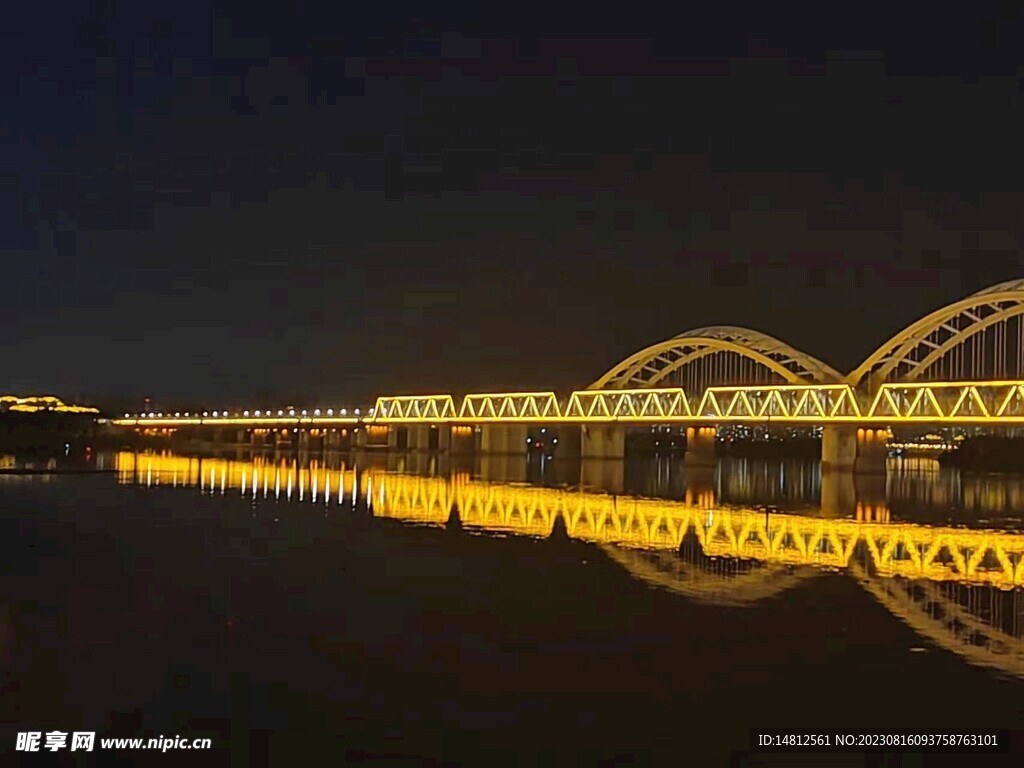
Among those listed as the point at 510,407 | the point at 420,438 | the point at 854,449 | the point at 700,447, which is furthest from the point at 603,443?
the point at 854,449

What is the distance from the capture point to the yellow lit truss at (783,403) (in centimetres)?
9019

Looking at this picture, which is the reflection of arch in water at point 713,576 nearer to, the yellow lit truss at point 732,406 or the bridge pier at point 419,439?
the yellow lit truss at point 732,406

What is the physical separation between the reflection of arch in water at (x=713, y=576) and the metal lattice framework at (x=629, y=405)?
230 feet

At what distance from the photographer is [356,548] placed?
33.9 m

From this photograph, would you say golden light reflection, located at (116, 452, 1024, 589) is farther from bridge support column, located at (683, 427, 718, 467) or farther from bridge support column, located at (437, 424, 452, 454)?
bridge support column, located at (437, 424, 452, 454)

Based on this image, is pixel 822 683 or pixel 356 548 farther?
pixel 356 548

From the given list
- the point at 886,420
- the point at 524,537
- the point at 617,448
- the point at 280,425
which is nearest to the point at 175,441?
the point at 280,425

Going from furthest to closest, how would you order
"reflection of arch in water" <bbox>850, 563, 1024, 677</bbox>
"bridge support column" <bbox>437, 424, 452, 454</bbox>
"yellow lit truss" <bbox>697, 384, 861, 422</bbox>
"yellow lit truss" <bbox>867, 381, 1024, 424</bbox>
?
"bridge support column" <bbox>437, 424, 452, 454</bbox>
"yellow lit truss" <bbox>697, 384, 861, 422</bbox>
"yellow lit truss" <bbox>867, 381, 1024, 424</bbox>
"reflection of arch in water" <bbox>850, 563, 1024, 677</bbox>

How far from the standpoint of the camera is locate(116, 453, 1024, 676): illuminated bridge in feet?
79.3

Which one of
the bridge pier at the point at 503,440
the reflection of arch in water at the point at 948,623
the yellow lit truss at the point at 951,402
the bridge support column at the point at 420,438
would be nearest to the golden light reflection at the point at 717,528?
the reflection of arch in water at the point at 948,623

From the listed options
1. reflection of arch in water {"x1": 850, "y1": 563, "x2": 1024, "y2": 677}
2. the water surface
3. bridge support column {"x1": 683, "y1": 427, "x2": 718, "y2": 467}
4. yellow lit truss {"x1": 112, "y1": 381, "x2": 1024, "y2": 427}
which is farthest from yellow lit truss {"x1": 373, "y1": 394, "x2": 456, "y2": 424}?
reflection of arch in water {"x1": 850, "y1": 563, "x2": 1024, "y2": 677}

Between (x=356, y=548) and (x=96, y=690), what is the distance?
59.0 ft

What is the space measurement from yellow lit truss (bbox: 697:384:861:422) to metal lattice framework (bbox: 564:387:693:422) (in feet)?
9.27

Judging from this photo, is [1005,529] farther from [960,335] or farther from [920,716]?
[960,335]
